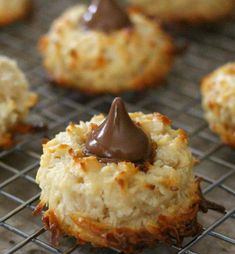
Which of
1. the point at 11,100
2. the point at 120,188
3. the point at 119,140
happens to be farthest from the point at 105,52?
the point at 120,188

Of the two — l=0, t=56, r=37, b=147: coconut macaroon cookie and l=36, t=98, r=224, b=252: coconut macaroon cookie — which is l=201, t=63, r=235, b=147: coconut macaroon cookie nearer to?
l=36, t=98, r=224, b=252: coconut macaroon cookie

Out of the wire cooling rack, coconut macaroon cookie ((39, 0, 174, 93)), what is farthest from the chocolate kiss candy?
coconut macaroon cookie ((39, 0, 174, 93))

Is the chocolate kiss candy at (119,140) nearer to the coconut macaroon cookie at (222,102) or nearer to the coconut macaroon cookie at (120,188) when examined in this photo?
the coconut macaroon cookie at (120,188)

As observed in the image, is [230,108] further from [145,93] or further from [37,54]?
[37,54]

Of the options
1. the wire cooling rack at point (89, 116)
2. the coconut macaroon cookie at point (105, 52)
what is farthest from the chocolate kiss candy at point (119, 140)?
the coconut macaroon cookie at point (105, 52)

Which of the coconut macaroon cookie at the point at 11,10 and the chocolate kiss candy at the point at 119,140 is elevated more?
the chocolate kiss candy at the point at 119,140

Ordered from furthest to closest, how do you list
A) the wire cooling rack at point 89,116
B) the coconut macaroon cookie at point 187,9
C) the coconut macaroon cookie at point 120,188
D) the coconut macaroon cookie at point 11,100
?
1. the coconut macaroon cookie at point 187,9
2. the coconut macaroon cookie at point 11,100
3. the wire cooling rack at point 89,116
4. the coconut macaroon cookie at point 120,188

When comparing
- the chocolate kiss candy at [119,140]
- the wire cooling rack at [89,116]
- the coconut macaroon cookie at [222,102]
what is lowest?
the wire cooling rack at [89,116]

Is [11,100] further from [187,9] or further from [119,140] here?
[187,9]
